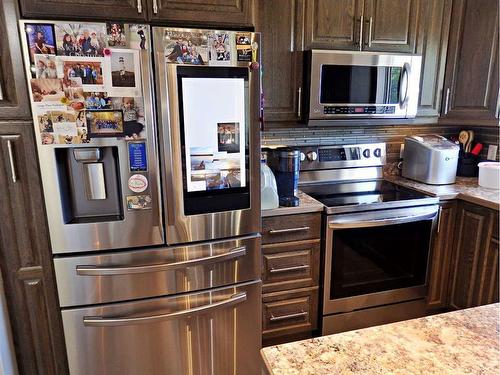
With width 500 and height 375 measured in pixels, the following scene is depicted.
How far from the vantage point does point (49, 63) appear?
50.8 inches

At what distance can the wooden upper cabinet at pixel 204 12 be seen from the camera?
4.67ft

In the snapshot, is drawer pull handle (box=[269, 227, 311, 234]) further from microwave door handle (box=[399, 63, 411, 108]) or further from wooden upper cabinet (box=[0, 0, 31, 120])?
wooden upper cabinet (box=[0, 0, 31, 120])

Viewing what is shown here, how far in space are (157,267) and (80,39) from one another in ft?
3.09

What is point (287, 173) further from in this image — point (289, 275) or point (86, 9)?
point (86, 9)

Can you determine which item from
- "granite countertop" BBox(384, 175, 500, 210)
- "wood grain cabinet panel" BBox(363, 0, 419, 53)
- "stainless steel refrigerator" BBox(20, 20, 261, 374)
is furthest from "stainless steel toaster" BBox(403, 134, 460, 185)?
"stainless steel refrigerator" BBox(20, 20, 261, 374)

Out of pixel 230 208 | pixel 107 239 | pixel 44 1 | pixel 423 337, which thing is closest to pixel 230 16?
pixel 44 1

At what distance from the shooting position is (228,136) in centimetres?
151

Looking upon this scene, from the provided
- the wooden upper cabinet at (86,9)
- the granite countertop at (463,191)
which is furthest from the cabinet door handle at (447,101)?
the wooden upper cabinet at (86,9)

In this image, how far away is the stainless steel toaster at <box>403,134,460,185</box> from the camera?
7.47 ft

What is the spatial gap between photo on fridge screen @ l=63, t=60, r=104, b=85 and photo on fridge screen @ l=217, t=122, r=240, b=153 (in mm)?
492

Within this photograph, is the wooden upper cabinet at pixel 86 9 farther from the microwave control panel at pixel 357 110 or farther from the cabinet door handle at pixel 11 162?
the microwave control panel at pixel 357 110

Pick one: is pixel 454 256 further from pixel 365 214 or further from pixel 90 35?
pixel 90 35

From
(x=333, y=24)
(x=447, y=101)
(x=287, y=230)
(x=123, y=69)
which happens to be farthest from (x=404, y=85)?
(x=123, y=69)

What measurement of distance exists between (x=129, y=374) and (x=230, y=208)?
2.92 feet
